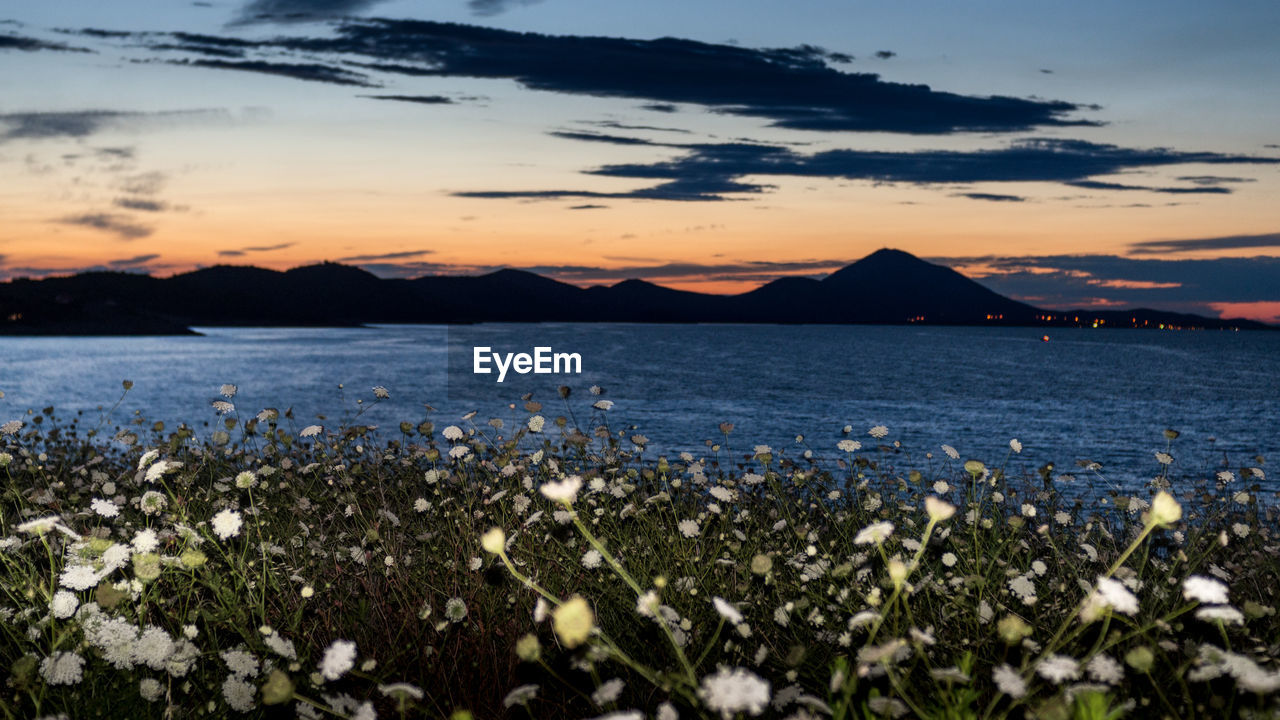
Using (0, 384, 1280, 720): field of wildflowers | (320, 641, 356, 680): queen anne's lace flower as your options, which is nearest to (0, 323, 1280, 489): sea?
(0, 384, 1280, 720): field of wildflowers

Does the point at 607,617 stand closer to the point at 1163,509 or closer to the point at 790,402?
the point at 1163,509

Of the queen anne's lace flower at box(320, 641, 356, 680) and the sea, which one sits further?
the sea

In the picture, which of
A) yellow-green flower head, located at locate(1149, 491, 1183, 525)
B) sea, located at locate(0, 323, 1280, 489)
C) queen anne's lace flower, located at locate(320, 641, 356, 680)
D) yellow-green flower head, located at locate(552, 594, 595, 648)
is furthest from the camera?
sea, located at locate(0, 323, 1280, 489)

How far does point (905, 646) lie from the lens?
2.66 metres

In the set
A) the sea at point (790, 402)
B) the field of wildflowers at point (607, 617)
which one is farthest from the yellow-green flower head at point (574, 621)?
the sea at point (790, 402)

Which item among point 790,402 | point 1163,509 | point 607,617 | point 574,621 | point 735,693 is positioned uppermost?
point 1163,509

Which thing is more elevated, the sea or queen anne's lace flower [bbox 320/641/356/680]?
queen anne's lace flower [bbox 320/641/356/680]

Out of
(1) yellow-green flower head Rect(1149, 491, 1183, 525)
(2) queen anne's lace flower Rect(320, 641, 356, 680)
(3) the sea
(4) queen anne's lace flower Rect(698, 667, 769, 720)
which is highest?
(1) yellow-green flower head Rect(1149, 491, 1183, 525)

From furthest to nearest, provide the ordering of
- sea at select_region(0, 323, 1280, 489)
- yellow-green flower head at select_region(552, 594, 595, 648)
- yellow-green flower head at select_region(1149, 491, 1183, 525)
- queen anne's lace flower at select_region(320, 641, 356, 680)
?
sea at select_region(0, 323, 1280, 489)
queen anne's lace flower at select_region(320, 641, 356, 680)
yellow-green flower head at select_region(1149, 491, 1183, 525)
yellow-green flower head at select_region(552, 594, 595, 648)

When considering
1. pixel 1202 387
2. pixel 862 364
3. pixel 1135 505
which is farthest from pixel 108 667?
pixel 862 364

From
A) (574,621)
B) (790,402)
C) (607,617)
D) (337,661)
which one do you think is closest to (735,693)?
(574,621)

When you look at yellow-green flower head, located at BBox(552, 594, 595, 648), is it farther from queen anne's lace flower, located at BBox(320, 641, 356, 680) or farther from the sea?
the sea

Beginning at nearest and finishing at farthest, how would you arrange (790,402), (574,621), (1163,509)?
(574,621)
(1163,509)
(790,402)

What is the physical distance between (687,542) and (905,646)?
3652 mm
